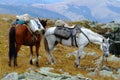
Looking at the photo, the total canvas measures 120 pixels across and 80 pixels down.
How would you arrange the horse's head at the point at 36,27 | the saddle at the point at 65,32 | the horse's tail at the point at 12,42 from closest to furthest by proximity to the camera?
the horse's tail at the point at 12,42 < the horse's head at the point at 36,27 < the saddle at the point at 65,32

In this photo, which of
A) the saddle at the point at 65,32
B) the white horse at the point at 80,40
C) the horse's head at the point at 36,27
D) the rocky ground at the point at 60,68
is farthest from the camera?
the saddle at the point at 65,32

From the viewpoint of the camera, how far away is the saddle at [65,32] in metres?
23.6

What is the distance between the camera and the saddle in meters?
23.6

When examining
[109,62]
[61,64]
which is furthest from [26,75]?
[109,62]

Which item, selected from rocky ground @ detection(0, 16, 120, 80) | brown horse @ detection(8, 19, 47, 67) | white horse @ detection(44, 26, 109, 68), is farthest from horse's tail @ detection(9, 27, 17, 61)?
white horse @ detection(44, 26, 109, 68)

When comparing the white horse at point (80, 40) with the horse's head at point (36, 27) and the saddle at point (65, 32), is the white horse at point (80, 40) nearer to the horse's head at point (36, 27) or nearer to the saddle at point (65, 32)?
the saddle at point (65, 32)

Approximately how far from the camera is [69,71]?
21.8 m

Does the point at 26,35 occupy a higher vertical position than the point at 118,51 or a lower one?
higher

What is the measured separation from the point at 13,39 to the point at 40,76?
422cm

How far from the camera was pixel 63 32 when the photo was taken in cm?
2378

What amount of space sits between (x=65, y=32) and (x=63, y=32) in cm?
12

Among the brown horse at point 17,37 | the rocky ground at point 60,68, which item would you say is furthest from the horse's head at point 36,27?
the rocky ground at point 60,68

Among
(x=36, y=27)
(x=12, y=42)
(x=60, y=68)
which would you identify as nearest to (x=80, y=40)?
(x=60, y=68)

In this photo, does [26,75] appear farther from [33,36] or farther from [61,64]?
[61,64]
